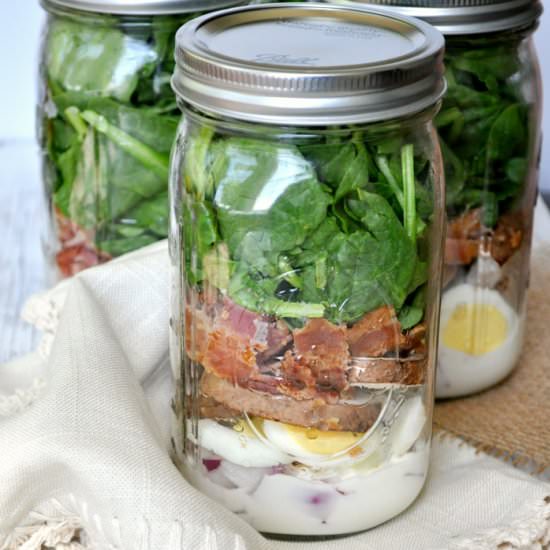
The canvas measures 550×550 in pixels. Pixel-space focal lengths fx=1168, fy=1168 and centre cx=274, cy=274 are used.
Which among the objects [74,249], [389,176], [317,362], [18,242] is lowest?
[18,242]

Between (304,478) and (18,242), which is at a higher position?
(304,478)

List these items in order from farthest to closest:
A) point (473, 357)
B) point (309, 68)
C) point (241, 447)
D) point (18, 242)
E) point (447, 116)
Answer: point (18, 242) → point (473, 357) → point (447, 116) → point (241, 447) → point (309, 68)

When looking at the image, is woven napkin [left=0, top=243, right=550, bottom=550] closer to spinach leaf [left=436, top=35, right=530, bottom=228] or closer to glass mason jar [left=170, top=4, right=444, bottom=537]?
glass mason jar [left=170, top=4, right=444, bottom=537]

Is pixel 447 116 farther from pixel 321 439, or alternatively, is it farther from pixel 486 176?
pixel 321 439

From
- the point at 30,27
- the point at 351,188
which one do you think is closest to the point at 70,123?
the point at 351,188

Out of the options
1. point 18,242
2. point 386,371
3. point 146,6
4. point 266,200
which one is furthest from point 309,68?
point 18,242

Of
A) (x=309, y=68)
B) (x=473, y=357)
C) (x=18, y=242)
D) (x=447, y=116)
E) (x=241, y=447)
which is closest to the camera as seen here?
(x=309, y=68)
